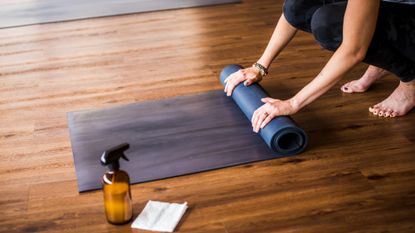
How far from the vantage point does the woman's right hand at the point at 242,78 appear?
8.17 ft

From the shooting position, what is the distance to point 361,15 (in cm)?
197

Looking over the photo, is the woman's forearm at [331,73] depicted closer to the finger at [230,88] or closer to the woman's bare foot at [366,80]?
the finger at [230,88]

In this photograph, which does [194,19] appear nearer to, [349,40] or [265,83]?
[265,83]

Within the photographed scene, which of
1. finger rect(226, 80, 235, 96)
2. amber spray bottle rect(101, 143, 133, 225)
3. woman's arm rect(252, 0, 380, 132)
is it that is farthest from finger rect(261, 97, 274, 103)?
amber spray bottle rect(101, 143, 133, 225)

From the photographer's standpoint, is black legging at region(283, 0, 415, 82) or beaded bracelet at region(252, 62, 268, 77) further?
beaded bracelet at region(252, 62, 268, 77)

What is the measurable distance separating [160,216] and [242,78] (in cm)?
83

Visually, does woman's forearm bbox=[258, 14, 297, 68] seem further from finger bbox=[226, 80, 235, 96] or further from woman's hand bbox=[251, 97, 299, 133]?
woman's hand bbox=[251, 97, 299, 133]

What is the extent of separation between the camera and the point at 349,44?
2043 mm

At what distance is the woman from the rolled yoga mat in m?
0.04

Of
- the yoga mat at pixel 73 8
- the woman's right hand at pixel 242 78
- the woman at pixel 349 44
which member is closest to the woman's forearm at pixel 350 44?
the woman at pixel 349 44

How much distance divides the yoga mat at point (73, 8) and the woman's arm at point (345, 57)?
2029 millimetres

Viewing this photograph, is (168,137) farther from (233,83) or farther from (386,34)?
(386,34)

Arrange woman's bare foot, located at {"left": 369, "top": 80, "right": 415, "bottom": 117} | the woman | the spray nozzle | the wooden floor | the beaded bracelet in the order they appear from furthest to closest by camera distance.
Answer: the beaded bracelet, woman's bare foot, located at {"left": 369, "top": 80, "right": 415, "bottom": 117}, the woman, the wooden floor, the spray nozzle

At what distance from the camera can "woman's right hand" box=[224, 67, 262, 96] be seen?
2.49 m
